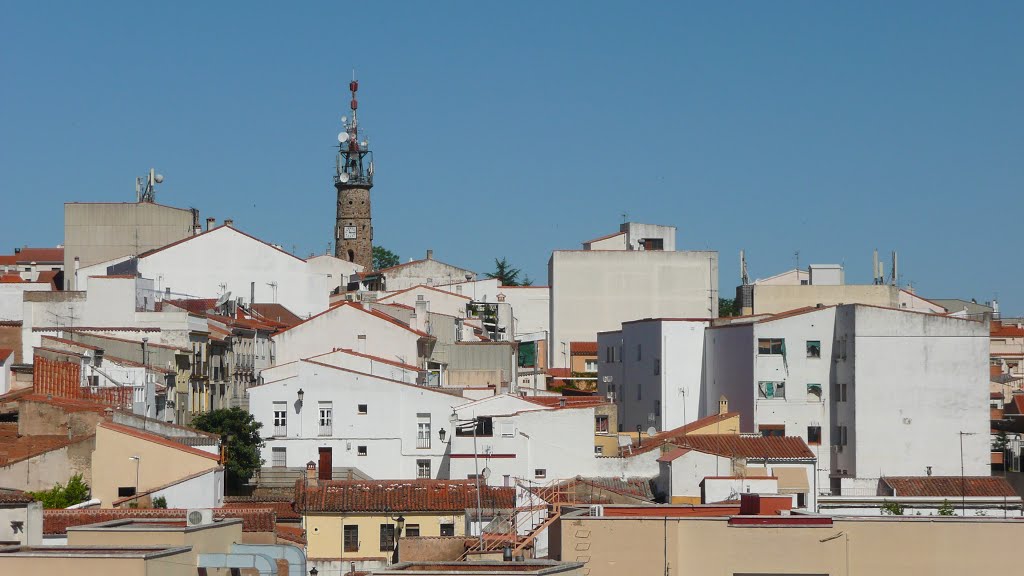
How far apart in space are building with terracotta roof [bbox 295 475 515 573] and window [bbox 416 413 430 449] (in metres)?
10.6

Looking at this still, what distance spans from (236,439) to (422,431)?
234 inches

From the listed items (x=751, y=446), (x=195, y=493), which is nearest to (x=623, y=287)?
(x=751, y=446)

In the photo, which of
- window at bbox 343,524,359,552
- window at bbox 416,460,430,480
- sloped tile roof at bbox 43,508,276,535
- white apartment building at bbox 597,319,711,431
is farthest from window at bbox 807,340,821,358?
sloped tile roof at bbox 43,508,276,535

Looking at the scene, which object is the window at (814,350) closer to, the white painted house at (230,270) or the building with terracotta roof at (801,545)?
the white painted house at (230,270)

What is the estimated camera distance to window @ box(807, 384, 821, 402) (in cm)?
6081

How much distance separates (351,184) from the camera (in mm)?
115000

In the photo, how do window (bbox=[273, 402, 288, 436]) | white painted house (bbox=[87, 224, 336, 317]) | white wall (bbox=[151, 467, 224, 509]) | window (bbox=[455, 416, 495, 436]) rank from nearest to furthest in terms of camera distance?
white wall (bbox=[151, 467, 224, 509])
window (bbox=[455, 416, 495, 436])
window (bbox=[273, 402, 288, 436])
white painted house (bbox=[87, 224, 336, 317])

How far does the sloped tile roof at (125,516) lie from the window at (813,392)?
2795 cm

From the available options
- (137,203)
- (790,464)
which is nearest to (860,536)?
(790,464)

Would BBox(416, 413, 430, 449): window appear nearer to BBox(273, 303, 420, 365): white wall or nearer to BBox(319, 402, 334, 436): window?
BBox(319, 402, 334, 436): window

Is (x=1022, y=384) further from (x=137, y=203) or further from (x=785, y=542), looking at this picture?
(x=785, y=542)

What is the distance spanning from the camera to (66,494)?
128 ft

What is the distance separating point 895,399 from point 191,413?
74.4ft

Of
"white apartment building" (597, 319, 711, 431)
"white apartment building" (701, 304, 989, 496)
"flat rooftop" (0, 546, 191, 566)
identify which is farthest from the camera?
"white apartment building" (597, 319, 711, 431)
